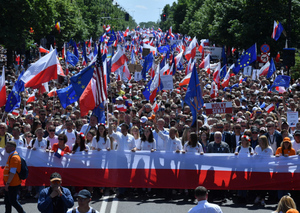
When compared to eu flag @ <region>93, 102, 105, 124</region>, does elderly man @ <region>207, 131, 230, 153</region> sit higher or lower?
lower

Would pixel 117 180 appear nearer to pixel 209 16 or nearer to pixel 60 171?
pixel 60 171

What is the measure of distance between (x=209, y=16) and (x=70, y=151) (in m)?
53.7

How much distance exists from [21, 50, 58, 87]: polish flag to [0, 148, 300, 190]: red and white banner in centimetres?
392

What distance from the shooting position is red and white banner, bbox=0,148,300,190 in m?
11.3

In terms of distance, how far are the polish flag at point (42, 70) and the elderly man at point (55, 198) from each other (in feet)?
26.3

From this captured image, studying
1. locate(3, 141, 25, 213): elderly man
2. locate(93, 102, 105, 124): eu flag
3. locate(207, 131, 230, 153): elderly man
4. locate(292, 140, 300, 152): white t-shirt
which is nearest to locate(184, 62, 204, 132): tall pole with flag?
locate(207, 131, 230, 153): elderly man

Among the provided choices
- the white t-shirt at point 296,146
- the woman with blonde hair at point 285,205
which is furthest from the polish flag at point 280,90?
the woman with blonde hair at point 285,205

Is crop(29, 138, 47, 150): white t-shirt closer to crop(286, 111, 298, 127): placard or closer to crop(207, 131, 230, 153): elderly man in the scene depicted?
crop(207, 131, 230, 153): elderly man

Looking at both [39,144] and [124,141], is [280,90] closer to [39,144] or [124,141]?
[124,141]

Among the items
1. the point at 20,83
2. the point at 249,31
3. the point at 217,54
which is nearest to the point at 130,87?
the point at 20,83

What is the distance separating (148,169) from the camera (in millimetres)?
11609

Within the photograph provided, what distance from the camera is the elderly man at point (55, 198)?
7.37 m

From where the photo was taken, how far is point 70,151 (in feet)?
38.7

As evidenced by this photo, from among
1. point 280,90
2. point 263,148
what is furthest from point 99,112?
point 280,90
